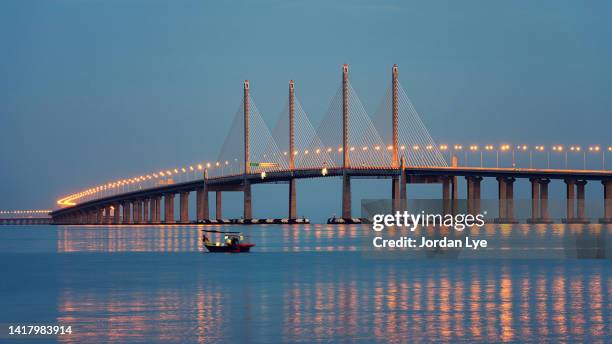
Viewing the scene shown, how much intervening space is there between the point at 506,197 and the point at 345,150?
750 inches

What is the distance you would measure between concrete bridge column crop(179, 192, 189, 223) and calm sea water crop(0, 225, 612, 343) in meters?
107

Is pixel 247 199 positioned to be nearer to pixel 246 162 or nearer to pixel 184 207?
pixel 246 162

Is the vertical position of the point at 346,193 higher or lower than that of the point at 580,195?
higher

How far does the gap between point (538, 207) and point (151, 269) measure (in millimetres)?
94218

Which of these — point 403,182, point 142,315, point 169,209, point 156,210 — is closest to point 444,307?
point 142,315

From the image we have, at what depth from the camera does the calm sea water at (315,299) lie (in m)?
27.2

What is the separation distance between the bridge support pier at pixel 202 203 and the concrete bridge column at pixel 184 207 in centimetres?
806

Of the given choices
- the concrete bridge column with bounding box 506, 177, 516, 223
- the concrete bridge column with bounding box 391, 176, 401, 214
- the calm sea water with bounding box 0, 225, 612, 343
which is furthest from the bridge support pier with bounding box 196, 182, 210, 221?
the calm sea water with bounding box 0, 225, 612, 343

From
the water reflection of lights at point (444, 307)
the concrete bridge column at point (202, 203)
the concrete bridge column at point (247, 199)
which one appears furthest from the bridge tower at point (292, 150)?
the water reflection of lights at point (444, 307)

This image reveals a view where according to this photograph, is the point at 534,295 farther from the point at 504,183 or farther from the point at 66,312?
the point at 504,183

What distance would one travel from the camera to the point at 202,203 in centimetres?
15375

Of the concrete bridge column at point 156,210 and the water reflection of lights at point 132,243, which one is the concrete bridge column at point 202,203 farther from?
the water reflection of lights at point 132,243

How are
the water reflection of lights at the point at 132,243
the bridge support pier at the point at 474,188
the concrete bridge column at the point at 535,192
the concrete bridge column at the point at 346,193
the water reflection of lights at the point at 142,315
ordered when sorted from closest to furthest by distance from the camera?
1. the water reflection of lights at the point at 142,315
2. the water reflection of lights at the point at 132,243
3. the concrete bridge column at the point at 346,193
4. the bridge support pier at the point at 474,188
5. the concrete bridge column at the point at 535,192

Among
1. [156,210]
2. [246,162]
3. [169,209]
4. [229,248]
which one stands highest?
[246,162]
